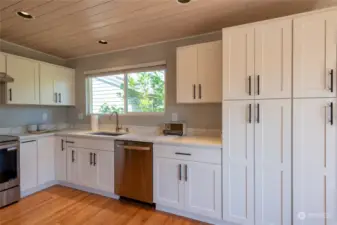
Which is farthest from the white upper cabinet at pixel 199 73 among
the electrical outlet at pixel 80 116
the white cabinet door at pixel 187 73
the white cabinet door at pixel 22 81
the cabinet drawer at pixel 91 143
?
the white cabinet door at pixel 22 81

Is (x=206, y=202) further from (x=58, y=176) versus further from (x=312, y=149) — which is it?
(x=58, y=176)

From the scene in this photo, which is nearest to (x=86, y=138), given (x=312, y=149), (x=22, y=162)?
(x=22, y=162)

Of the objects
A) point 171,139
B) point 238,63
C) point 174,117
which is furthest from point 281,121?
point 174,117

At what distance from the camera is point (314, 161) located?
174 centimetres

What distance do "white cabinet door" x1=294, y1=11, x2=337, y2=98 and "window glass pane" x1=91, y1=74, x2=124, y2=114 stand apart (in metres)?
2.64

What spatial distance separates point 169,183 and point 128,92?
1.77 m

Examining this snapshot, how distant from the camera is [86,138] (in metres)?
2.96

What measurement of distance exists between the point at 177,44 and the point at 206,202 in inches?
86.4

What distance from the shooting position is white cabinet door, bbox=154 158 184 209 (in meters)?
2.31

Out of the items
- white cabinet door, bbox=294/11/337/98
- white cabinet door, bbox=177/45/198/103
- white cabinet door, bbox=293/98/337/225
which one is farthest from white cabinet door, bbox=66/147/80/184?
white cabinet door, bbox=294/11/337/98

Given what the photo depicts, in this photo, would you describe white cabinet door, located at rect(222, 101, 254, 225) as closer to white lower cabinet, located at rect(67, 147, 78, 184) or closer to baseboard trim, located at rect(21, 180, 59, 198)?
white lower cabinet, located at rect(67, 147, 78, 184)

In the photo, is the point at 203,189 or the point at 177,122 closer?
the point at 203,189

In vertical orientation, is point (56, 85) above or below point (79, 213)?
above

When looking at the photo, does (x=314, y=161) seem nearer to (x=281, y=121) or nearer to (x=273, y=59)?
(x=281, y=121)
